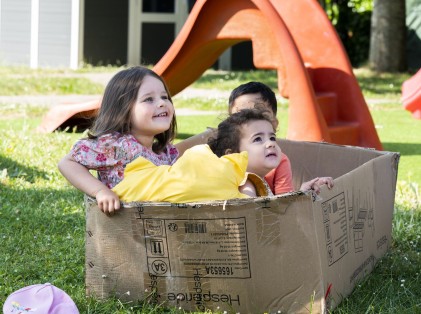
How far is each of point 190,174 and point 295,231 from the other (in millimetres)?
418

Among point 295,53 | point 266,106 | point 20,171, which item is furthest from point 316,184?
point 295,53

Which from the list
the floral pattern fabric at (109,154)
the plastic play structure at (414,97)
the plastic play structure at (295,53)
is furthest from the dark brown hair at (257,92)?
the plastic play structure at (295,53)

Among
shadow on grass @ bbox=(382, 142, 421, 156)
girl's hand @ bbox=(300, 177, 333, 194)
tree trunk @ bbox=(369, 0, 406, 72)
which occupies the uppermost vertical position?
tree trunk @ bbox=(369, 0, 406, 72)

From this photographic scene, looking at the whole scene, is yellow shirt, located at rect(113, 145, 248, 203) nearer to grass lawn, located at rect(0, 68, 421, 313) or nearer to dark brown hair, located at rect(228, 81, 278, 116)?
grass lawn, located at rect(0, 68, 421, 313)

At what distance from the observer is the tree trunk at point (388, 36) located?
1367 cm

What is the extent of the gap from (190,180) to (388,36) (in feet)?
37.7

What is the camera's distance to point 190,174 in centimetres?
305

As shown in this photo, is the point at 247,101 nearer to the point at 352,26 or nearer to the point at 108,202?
the point at 108,202

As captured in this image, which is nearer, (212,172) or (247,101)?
(212,172)

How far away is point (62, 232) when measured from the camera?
4.29 metres

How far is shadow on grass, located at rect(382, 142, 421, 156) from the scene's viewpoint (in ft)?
24.4

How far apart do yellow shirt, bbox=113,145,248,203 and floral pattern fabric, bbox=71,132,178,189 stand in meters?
0.23

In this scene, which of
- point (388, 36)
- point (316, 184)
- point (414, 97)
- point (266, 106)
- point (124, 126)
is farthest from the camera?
point (388, 36)

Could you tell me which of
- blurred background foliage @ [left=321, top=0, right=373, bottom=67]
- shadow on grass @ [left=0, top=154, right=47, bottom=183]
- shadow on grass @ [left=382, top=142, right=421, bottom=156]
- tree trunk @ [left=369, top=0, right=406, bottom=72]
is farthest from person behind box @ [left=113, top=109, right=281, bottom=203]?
blurred background foliage @ [left=321, top=0, right=373, bottom=67]
